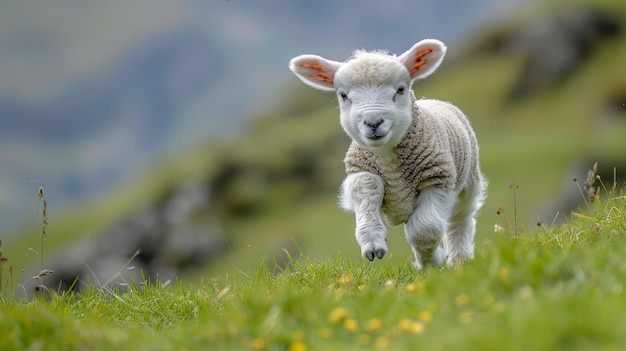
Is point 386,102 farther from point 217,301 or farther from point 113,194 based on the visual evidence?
point 113,194

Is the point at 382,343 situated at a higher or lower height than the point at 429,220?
higher

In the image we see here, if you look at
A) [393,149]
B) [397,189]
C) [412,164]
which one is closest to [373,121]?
[393,149]

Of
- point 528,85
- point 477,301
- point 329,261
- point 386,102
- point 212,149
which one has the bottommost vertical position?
point 212,149

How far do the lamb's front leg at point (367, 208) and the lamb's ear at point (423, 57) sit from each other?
1.11 m

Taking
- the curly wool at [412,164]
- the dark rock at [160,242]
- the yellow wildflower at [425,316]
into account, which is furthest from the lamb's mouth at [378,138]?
the dark rock at [160,242]

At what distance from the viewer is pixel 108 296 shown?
24.7 ft

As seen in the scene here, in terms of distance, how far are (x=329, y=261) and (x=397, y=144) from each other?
127 cm

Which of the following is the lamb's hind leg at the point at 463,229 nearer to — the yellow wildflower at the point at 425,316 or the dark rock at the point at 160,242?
the yellow wildflower at the point at 425,316

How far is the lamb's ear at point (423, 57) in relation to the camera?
304 inches

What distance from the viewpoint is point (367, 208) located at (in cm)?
740

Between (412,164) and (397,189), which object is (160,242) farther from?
(412,164)

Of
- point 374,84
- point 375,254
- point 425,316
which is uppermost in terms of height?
point 374,84

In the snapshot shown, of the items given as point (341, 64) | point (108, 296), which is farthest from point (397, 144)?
point (108, 296)

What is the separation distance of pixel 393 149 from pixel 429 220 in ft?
2.47
